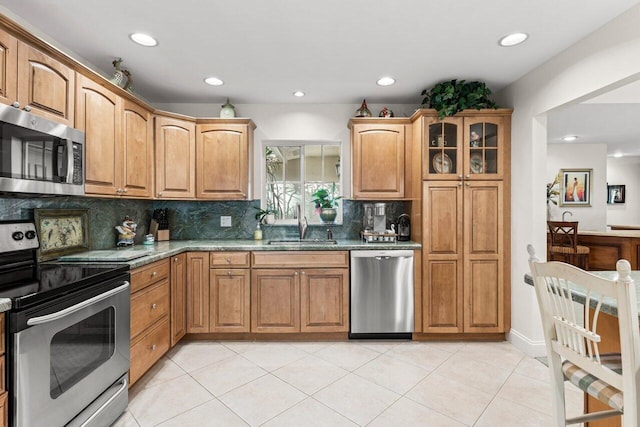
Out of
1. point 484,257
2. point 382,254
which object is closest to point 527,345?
point 484,257

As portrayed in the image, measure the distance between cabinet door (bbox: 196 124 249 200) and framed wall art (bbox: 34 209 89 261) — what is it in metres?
1.03

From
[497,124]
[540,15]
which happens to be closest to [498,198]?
[497,124]

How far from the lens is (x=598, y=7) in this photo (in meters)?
1.80

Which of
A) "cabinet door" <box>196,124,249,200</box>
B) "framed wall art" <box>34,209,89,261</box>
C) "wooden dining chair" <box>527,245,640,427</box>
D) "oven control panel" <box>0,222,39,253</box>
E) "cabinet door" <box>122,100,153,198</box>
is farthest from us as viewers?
"cabinet door" <box>196,124,249,200</box>

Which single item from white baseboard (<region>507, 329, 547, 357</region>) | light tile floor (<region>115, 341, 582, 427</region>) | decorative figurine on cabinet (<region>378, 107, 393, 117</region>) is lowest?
light tile floor (<region>115, 341, 582, 427</region>)

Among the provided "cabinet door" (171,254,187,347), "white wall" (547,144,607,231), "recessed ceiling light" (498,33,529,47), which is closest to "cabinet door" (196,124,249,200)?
"cabinet door" (171,254,187,347)

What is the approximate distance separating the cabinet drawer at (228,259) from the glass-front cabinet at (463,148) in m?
1.87

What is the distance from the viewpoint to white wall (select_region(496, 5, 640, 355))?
206 centimetres

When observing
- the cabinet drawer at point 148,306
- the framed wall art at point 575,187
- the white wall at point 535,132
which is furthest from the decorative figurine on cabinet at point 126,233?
the framed wall art at point 575,187

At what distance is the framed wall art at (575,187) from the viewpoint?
6.11 metres

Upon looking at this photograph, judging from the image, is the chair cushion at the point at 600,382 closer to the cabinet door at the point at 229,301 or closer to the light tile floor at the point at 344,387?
the light tile floor at the point at 344,387

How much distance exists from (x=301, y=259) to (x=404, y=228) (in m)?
1.18

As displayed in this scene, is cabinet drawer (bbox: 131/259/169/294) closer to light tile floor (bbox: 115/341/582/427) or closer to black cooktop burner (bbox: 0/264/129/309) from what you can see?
black cooktop burner (bbox: 0/264/129/309)

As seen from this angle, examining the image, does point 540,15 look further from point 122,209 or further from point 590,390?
point 122,209
